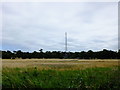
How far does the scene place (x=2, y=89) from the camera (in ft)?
29.2

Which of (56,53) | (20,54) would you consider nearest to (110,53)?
(56,53)

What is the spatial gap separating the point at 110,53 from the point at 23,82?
48.5m

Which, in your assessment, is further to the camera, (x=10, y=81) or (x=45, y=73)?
(x=45, y=73)

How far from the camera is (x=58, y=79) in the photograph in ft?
30.9

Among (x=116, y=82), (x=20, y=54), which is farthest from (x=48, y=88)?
(x=20, y=54)

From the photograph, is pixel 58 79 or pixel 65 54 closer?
pixel 58 79

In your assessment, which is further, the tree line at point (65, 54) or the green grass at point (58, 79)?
the tree line at point (65, 54)

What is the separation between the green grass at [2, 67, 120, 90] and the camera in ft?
29.0

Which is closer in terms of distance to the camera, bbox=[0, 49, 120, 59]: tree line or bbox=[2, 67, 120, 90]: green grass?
bbox=[2, 67, 120, 90]: green grass

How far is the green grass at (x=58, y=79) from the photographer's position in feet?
29.0

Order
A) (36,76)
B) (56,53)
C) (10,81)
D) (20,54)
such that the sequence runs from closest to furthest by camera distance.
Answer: (10,81) → (36,76) → (20,54) → (56,53)

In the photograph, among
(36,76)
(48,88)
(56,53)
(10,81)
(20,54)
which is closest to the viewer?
(48,88)

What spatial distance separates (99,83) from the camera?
30.4 ft

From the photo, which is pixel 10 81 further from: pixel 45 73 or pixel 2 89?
pixel 45 73
